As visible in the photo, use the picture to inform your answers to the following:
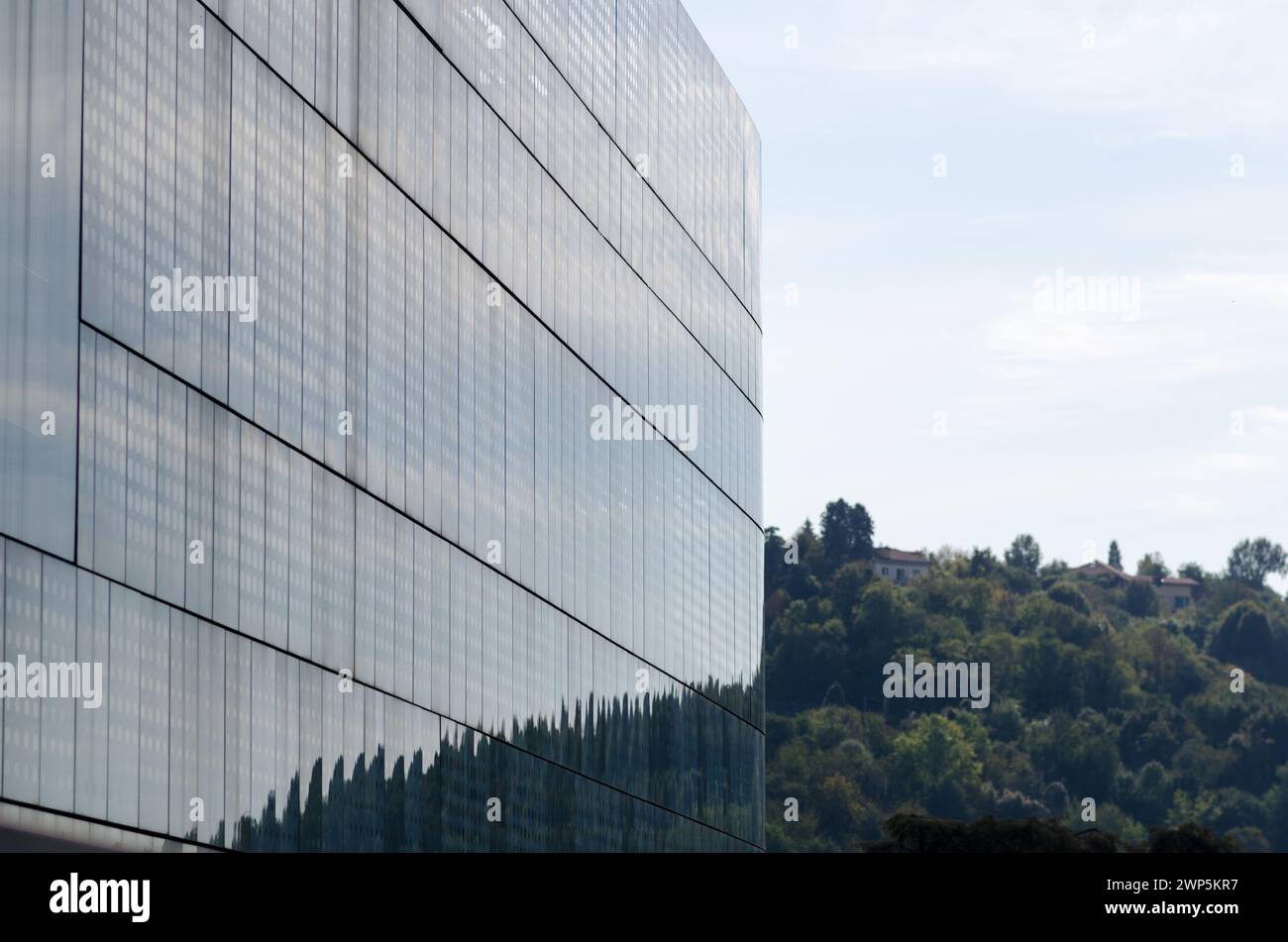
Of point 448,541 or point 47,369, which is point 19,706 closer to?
point 47,369

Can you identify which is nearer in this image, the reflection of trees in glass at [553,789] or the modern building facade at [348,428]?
the modern building facade at [348,428]

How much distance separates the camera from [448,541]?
3900cm

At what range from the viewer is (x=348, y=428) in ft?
113

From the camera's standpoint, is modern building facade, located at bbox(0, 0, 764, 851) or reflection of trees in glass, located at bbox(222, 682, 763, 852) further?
reflection of trees in glass, located at bbox(222, 682, 763, 852)

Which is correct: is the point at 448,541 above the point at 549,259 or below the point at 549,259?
below

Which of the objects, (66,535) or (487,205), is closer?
(66,535)

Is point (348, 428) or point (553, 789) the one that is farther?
point (553, 789)

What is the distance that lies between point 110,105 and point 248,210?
428 cm

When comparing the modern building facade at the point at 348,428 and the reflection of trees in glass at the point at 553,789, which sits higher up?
the modern building facade at the point at 348,428

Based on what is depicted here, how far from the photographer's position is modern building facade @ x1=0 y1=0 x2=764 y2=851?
996 inches

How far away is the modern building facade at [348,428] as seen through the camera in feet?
83.0

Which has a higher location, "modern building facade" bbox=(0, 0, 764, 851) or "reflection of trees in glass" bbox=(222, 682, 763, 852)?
"modern building facade" bbox=(0, 0, 764, 851)

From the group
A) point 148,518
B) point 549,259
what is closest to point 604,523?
point 549,259
